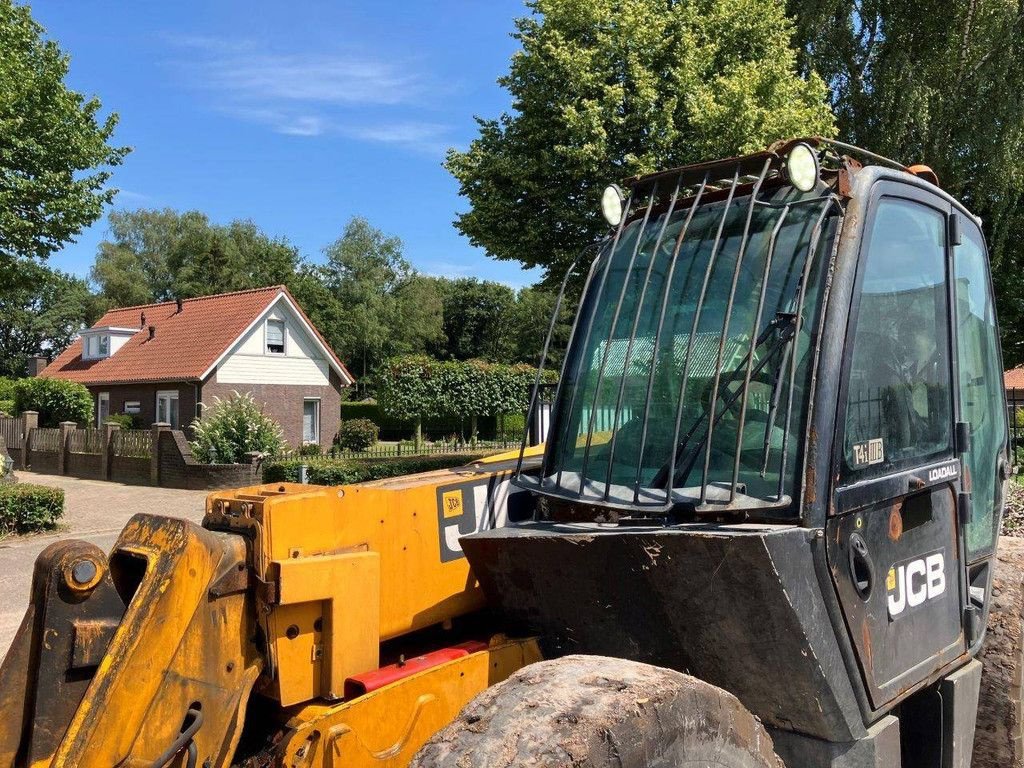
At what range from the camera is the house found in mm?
31047

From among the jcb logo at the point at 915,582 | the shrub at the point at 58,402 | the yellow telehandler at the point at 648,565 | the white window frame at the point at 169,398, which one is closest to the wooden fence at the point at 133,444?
the white window frame at the point at 169,398

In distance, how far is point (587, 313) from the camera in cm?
329

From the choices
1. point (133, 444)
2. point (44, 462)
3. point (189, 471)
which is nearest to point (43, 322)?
point (44, 462)

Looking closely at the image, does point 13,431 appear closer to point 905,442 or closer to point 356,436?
point 356,436

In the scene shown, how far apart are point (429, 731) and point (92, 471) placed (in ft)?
82.5

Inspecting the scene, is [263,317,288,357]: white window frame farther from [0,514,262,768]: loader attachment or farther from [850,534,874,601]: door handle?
[850,534,874,601]: door handle

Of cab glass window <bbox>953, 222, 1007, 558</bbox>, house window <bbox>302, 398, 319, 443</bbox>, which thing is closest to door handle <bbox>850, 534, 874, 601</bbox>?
cab glass window <bbox>953, 222, 1007, 558</bbox>

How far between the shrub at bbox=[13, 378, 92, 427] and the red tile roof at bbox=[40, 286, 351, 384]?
4.68 feet

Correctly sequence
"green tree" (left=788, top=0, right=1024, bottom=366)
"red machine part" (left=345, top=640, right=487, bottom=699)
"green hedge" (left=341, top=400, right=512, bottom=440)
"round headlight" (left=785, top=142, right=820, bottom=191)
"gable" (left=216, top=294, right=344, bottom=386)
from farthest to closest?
"green hedge" (left=341, top=400, right=512, bottom=440) < "gable" (left=216, top=294, right=344, bottom=386) < "green tree" (left=788, top=0, right=1024, bottom=366) < "round headlight" (left=785, top=142, right=820, bottom=191) < "red machine part" (left=345, top=640, right=487, bottom=699)

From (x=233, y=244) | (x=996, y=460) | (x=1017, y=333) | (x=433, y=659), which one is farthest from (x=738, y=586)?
(x=233, y=244)

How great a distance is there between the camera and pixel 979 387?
12.3 ft

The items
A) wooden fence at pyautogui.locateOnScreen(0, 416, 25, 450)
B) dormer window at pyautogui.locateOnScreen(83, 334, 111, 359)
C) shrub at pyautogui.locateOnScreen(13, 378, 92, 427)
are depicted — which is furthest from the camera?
dormer window at pyautogui.locateOnScreen(83, 334, 111, 359)

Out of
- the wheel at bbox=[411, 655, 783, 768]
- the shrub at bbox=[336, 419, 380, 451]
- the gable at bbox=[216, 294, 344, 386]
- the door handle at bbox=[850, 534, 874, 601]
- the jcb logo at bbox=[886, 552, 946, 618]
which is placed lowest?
the shrub at bbox=[336, 419, 380, 451]

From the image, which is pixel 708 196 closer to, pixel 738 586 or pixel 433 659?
pixel 738 586
